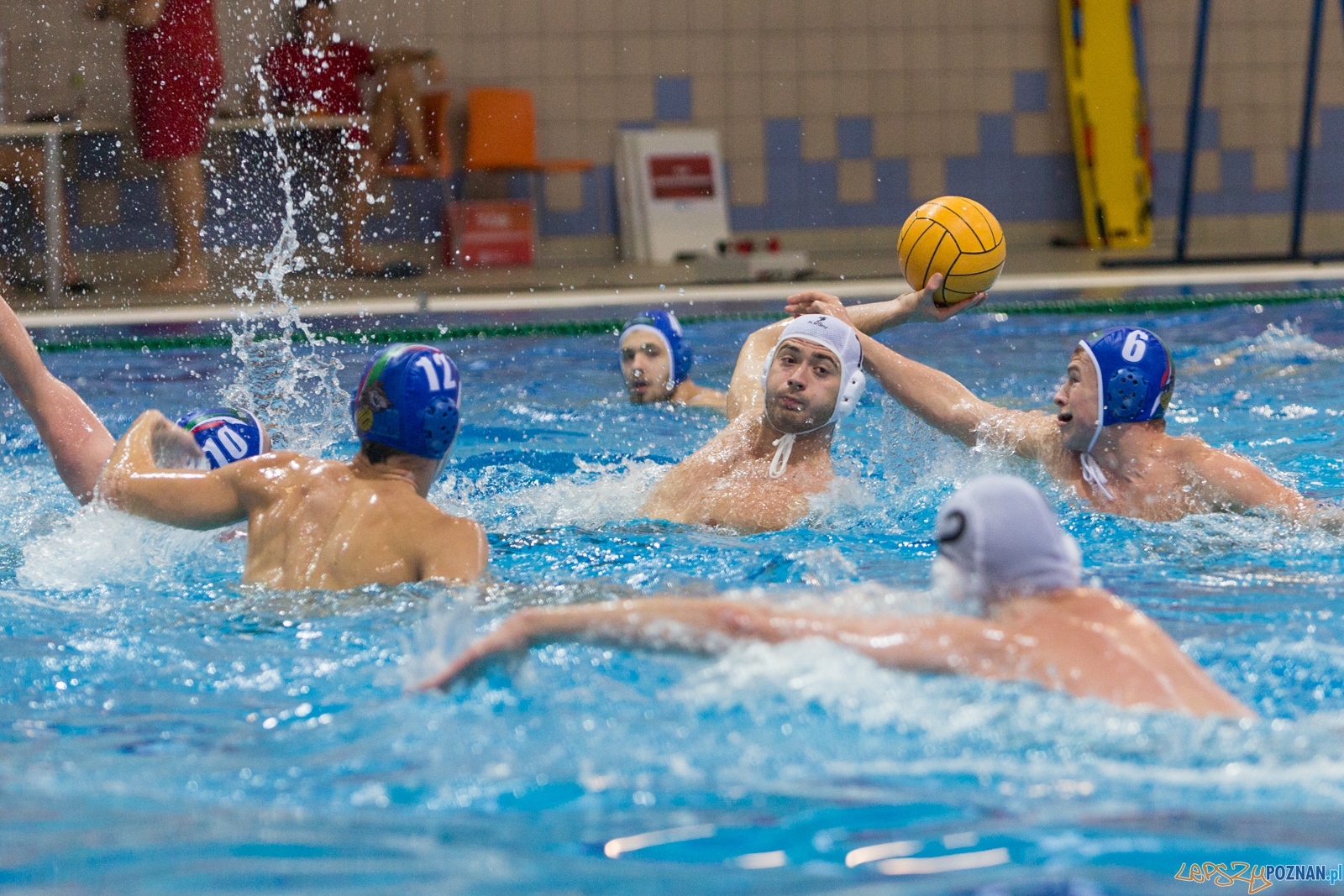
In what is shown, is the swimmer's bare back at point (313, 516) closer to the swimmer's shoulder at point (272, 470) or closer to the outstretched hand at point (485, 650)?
the swimmer's shoulder at point (272, 470)

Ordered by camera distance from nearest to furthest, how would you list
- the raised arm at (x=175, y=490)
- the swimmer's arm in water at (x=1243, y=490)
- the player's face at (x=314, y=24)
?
1. the raised arm at (x=175, y=490)
2. the swimmer's arm in water at (x=1243, y=490)
3. the player's face at (x=314, y=24)

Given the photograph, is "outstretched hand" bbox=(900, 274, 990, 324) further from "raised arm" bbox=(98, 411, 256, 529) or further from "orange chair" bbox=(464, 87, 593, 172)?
"orange chair" bbox=(464, 87, 593, 172)

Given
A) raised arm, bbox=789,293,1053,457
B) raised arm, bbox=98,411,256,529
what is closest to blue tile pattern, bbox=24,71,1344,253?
raised arm, bbox=789,293,1053,457

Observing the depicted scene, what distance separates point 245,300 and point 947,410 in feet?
19.4

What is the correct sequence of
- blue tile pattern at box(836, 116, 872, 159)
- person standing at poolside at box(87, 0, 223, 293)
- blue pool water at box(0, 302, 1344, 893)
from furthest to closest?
blue tile pattern at box(836, 116, 872, 159) < person standing at poolside at box(87, 0, 223, 293) < blue pool water at box(0, 302, 1344, 893)

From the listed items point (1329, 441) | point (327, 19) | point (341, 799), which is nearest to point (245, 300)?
point (327, 19)

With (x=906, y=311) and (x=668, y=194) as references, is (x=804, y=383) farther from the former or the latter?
(x=668, y=194)

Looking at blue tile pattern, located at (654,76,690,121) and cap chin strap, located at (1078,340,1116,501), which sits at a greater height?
blue tile pattern, located at (654,76,690,121)

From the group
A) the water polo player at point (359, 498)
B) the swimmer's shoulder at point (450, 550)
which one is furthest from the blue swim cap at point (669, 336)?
the swimmer's shoulder at point (450, 550)

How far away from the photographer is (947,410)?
167 inches

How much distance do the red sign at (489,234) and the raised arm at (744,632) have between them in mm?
8874

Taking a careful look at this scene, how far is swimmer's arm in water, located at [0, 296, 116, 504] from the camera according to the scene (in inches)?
145

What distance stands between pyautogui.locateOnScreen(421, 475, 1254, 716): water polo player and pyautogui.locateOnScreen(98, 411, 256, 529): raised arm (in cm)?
113

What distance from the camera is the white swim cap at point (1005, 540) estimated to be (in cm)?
221
